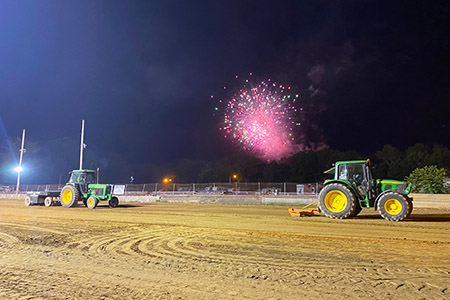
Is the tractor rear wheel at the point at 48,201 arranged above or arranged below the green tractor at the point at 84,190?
below

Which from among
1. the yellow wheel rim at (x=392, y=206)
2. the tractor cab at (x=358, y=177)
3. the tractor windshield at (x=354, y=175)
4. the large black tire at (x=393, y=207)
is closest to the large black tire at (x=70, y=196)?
the tractor cab at (x=358, y=177)

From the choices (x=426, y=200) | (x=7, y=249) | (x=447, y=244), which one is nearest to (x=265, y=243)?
(x=447, y=244)

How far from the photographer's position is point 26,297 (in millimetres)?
3520

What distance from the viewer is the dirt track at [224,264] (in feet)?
12.2

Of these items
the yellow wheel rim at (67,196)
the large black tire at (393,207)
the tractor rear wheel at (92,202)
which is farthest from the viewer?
the yellow wheel rim at (67,196)

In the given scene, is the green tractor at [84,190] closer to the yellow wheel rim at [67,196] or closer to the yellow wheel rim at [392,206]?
the yellow wheel rim at [67,196]

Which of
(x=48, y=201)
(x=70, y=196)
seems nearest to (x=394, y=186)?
(x=70, y=196)

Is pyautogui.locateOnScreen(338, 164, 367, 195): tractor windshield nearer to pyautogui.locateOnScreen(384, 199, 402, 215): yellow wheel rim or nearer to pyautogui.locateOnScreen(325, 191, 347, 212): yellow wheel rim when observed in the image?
pyautogui.locateOnScreen(325, 191, 347, 212): yellow wheel rim

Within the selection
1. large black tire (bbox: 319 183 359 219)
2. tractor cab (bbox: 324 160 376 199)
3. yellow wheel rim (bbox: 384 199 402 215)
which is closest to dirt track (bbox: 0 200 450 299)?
yellow wheel rim (bbox: 384 199 402 215)

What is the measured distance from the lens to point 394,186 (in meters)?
11.7

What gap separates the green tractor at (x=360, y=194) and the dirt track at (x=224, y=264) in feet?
7.72

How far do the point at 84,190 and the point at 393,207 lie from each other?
18.0 metres

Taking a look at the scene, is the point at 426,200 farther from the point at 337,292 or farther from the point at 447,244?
the point at 337,292

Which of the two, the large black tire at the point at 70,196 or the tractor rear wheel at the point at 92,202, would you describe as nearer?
the tractor rear wheel at the point at 92,202
